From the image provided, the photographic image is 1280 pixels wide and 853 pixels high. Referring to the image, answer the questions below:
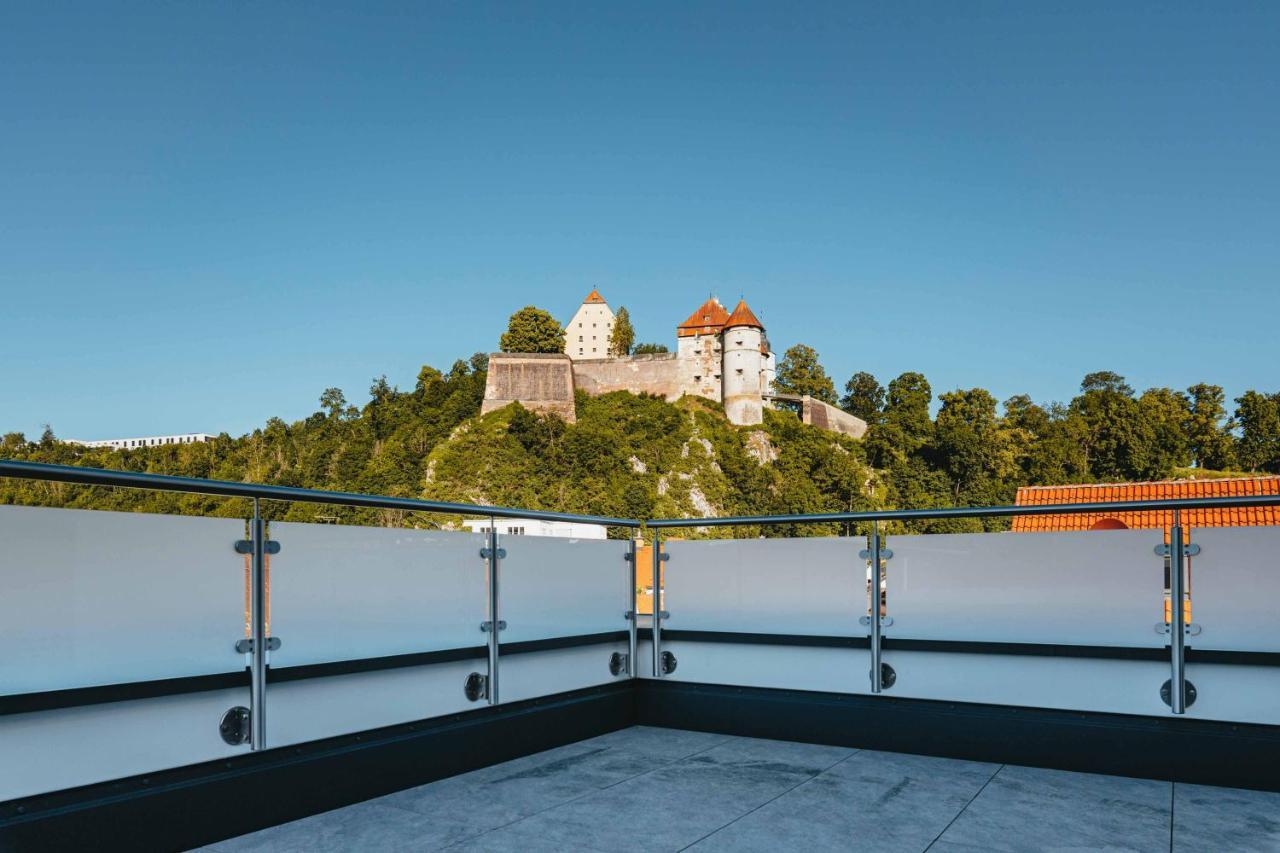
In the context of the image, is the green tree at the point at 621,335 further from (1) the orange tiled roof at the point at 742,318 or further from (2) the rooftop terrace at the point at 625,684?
(2) the rooftop terrace at the point at 625,684

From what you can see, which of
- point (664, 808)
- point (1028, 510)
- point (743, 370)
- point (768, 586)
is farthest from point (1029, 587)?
point (743, 370)

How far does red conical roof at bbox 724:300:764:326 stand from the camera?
68.2 metres

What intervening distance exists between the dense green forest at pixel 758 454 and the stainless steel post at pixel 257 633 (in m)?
56.7

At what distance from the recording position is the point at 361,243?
8356 centimetres

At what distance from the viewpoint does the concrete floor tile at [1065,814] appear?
3049 millimetres

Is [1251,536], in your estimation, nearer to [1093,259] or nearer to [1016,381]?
[1016,381]

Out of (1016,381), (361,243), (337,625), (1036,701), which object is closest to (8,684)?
(337,625)

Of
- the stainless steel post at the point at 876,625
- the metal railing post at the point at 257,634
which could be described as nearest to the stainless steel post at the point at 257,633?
the metal railing post at the point at 257,634

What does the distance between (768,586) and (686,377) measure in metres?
62.9

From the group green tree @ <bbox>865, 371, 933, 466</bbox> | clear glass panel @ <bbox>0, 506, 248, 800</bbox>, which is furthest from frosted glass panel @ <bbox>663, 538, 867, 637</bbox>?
green tree @ <bbox>865, 371, 933, 466</bbox>

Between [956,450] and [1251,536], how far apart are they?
60620 mm

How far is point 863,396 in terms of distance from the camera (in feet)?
256

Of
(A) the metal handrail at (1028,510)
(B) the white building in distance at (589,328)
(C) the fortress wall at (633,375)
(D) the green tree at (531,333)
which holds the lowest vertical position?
(A) the metal handrail at (1028,510)

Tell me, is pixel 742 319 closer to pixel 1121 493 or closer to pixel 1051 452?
pixel 1051 452
